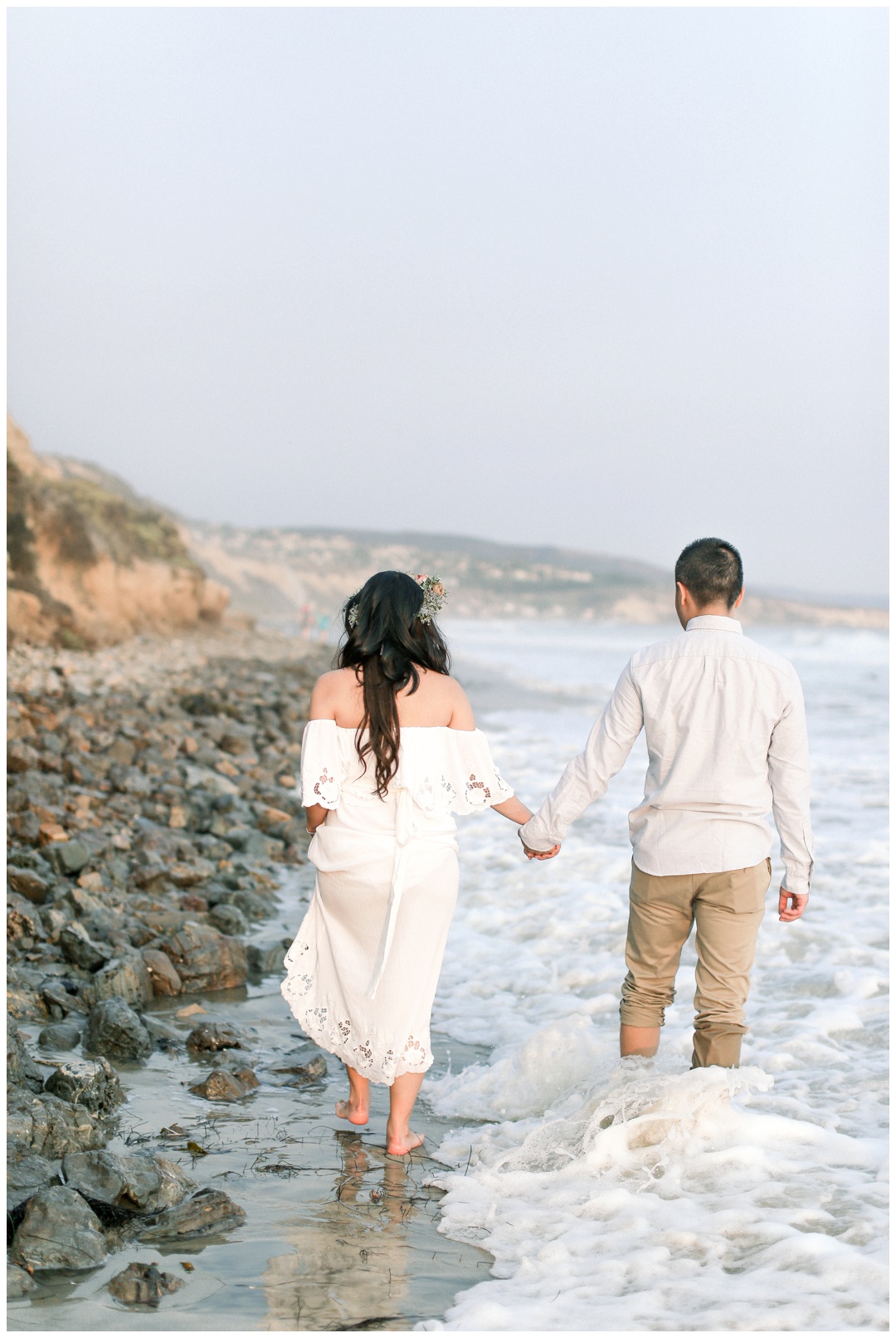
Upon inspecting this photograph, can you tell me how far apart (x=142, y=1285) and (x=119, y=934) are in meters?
2.89

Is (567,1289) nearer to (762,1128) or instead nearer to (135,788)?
(762,1128)

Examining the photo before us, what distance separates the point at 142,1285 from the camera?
2863 mm

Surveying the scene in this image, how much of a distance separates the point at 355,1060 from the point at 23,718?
24.2 ft

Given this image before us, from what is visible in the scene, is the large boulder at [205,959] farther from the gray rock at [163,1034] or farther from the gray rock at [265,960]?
the gray rock at [163,1034]

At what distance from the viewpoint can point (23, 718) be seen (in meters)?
10.4

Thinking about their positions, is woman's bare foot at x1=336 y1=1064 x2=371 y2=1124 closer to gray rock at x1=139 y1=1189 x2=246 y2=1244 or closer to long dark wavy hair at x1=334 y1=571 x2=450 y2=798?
gray rock at x1=139 y1=1189 x2=246 y2=1244

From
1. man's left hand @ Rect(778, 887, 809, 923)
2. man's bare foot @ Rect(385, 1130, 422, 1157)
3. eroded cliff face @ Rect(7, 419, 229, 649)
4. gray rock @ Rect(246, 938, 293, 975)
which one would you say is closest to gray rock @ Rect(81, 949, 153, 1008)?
gray rock @ Rect(246, 938, 293, 975)

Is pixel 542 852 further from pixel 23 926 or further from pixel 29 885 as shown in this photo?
pixel 29 885

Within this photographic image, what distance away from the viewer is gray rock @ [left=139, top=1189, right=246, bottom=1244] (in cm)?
316

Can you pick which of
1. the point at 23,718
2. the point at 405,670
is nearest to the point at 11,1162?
the point at 405,670

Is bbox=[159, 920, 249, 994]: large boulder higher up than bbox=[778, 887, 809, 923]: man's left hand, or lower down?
lower down

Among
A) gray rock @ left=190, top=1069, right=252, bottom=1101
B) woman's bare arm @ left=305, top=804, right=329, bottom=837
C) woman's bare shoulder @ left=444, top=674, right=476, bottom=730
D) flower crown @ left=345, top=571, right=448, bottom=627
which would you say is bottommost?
gray rock @ left=190, top=1069, right=252, bottom=1101

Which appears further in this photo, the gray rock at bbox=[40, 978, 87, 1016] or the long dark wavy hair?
the gray rock at bbox=[40, 978, 87, 1016]

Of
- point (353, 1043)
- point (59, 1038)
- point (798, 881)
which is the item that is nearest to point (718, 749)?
point (798, 881)
